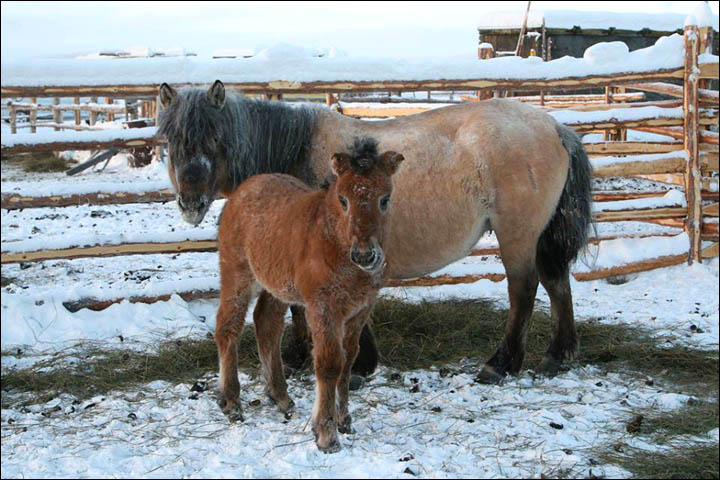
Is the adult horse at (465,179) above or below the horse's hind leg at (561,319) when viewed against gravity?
above

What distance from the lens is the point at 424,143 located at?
5.31 meters

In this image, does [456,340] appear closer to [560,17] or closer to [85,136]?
[85,136]

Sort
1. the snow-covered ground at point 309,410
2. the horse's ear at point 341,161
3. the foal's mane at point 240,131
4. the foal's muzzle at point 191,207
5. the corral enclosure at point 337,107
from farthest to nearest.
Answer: the corral enclosure at point 337,107 < the foal's mane at point 240,131 < the foal's muzzle at point 191,207 < the horse's ear at point 341,161 < the snow-covered ground at point 309,410

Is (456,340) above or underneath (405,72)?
underneath

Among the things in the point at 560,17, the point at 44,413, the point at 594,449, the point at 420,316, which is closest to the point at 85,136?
the point at 44,413

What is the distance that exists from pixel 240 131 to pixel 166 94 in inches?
21.5

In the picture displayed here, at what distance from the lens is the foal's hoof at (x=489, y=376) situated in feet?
16.7

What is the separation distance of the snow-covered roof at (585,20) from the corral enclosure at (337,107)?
9.52 m

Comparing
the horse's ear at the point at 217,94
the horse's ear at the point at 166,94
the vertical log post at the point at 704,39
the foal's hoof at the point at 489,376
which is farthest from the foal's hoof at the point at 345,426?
the vertical log post at the point at 704,39

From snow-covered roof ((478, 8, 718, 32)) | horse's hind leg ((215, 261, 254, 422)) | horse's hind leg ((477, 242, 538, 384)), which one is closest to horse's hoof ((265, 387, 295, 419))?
horse's hind leg ((215, 261, 254, 422))

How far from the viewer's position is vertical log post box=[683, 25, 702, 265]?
831cm

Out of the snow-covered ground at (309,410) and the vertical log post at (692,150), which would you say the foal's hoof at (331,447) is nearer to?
the snow-covered ground at (309,410)

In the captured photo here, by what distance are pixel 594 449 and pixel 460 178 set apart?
208 centimetres

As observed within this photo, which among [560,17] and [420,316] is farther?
[560,17]
